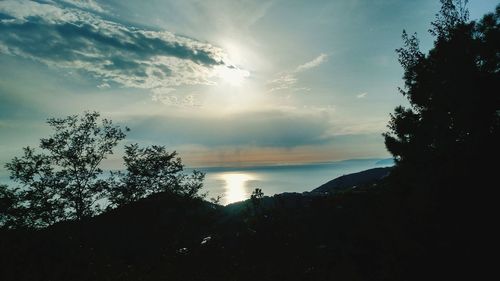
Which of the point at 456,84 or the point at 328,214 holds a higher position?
the point at 456,84

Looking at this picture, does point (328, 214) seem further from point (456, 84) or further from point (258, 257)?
point (258, 257)

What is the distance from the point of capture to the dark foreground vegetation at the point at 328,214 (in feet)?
40.6

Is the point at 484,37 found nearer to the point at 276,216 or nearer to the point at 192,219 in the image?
the point at 276,216

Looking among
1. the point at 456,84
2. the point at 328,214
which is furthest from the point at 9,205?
the point at 456,84

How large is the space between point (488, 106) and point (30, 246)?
33402 millimetres

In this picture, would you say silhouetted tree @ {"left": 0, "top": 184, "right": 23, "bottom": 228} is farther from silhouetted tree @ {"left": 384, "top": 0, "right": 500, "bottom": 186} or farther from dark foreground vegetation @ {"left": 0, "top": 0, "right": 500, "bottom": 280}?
silhouetted tree @ {"left": 384, "top": 0, "right": 500, "bottom": 186}

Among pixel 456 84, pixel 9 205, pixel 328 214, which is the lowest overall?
pixel 328 214

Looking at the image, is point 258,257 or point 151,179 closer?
point 258,257

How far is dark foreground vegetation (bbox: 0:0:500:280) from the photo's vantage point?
1238cm

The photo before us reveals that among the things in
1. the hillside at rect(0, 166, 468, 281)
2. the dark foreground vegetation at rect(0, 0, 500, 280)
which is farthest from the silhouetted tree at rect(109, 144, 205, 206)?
the hillside at rect(0, 166, 468, 281)

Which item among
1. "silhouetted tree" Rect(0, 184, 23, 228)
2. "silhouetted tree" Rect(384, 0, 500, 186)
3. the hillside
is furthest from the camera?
"silhouetted tree" Rect(0, 184, 23, 228)

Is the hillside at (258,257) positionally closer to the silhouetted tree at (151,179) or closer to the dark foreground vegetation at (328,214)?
the dark foreground vegetation at (328,214)

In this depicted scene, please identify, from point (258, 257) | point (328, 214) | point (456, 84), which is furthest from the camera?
point (328, 214)

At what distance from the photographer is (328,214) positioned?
4394 centimetres
